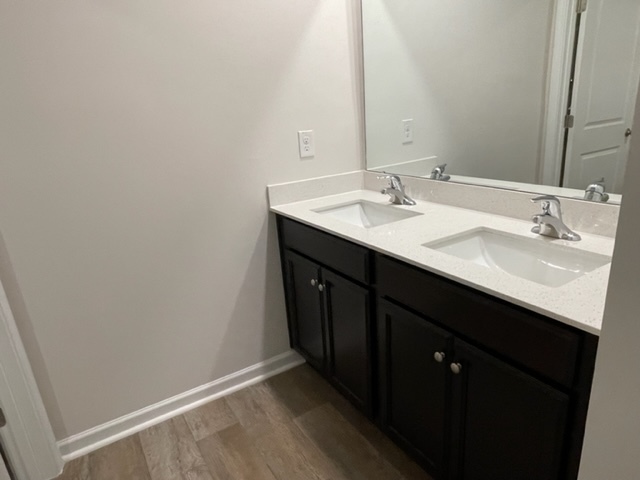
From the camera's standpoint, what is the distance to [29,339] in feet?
5.03

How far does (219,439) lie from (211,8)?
1681 millimetres

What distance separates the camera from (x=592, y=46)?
1.30 metres

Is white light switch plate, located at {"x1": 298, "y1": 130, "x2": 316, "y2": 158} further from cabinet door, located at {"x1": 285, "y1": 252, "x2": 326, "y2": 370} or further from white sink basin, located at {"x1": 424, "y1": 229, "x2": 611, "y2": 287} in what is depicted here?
white sink basin, located at {"x1": 424, "y1": 229, "x2": 611, "y2": 287}

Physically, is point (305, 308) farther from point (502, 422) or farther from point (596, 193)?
point (596, 193)

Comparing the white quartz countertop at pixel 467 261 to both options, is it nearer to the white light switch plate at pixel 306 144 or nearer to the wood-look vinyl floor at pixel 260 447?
the white light switch plate at pixel 306 144

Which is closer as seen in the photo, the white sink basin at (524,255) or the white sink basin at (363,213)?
the white sink basin at (524,255)

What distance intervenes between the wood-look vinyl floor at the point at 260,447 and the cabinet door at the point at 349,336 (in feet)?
0.54

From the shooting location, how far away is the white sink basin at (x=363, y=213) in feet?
6.03

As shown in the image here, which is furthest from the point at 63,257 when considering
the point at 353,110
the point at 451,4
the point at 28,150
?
the point at 451,4

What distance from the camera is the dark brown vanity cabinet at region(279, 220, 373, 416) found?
4.93 feet

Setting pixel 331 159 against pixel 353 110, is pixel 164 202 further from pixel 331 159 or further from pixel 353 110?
pixel 353 110

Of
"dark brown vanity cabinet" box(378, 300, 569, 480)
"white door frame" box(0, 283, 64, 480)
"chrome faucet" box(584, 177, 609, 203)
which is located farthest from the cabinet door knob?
"white door frame" box(0, 283, 64, 480)

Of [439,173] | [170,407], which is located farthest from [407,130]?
[170,407]

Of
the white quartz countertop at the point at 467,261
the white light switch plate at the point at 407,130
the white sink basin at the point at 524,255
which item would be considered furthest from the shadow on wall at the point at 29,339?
the white light switch plate at the point at 407,130
